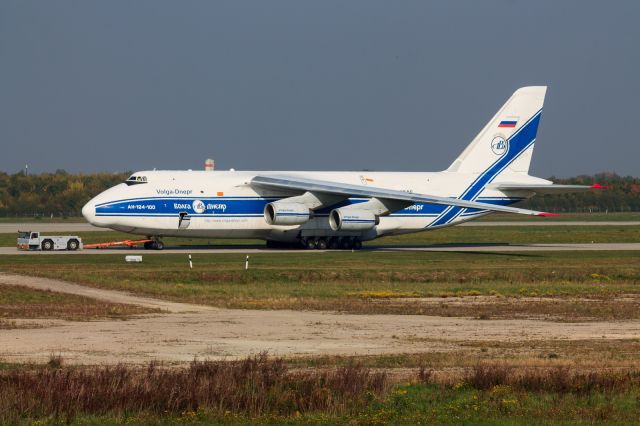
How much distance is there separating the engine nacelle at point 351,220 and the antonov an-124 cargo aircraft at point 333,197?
0.05 metres

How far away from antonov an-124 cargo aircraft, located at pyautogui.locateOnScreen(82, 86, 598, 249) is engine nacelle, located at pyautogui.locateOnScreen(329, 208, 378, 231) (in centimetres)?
5

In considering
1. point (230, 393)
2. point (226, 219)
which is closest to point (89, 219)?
point (226, 219)

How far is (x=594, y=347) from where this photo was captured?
2033cm

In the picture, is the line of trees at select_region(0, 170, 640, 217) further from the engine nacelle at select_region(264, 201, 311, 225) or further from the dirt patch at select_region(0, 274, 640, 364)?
the dirt patch at select_region(0, 274, 640, 364)

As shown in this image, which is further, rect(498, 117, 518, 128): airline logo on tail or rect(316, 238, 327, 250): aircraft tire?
rect(498, 117, 518, 128): airline logo on tail

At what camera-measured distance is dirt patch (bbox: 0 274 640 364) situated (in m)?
19.0

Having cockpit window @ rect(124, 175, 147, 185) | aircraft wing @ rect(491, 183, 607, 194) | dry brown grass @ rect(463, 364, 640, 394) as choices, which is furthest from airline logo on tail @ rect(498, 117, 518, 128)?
dry brown grass @ rect(463, 364, 640, 394)

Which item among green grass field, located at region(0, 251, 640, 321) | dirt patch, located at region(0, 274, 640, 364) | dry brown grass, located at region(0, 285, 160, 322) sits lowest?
dirt patch, located at region(0, 274, 640, 364)

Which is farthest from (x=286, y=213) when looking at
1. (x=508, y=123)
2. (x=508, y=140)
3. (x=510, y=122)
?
(x=510, y=122)

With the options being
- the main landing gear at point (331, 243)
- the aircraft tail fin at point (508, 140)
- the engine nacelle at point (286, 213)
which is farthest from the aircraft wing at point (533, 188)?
the engine nacelle at point (286, 213)

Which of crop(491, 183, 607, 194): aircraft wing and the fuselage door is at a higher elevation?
crop(491, 183, 607, 194): aircraft wing

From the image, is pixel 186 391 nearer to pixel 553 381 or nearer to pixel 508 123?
pixel 553 381

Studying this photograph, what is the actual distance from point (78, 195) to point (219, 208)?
59206 mm

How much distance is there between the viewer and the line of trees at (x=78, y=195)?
335ft
